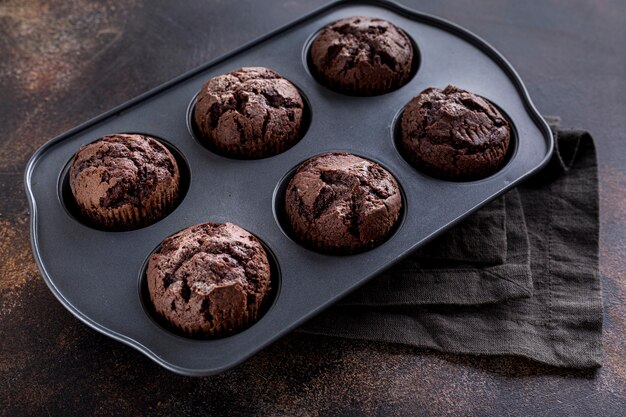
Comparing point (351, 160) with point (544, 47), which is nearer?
point (351, 160)

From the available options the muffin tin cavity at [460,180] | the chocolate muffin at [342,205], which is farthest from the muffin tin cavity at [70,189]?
the muffin tin cavity at [460,180]

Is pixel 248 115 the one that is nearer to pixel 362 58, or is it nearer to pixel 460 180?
pixel 362 58

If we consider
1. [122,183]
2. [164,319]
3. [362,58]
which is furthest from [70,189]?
[362,58]

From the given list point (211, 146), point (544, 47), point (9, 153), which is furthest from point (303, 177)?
point (544, 47)

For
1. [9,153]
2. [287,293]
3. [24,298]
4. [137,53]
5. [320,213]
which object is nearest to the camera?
[287,293]

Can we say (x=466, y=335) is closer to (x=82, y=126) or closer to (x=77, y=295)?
(x=77, y=295)

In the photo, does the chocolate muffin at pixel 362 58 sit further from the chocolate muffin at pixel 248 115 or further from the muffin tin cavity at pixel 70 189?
the muffin tin cavity at pixel 70 189
